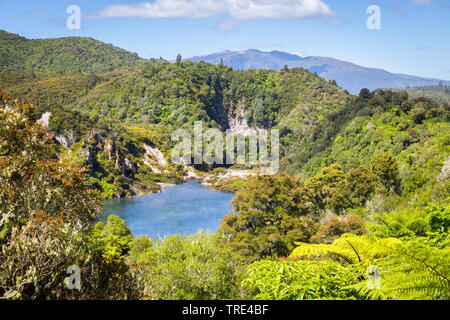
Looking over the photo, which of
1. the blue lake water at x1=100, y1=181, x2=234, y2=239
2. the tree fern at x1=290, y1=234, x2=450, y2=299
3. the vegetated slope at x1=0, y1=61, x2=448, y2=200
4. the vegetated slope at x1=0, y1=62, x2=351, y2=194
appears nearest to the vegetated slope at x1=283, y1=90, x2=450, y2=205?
the vegetated slope at x1=0, y1=61, x2=448, y2=200

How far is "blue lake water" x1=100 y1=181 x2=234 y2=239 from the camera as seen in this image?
51.8 meters

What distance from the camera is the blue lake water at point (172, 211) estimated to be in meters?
51.8

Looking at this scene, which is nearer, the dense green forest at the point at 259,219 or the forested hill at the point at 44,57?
the dense green forest at the point at 259,219

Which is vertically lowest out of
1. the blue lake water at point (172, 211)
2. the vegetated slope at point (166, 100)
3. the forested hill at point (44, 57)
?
the blue lake water at point (172, 211)

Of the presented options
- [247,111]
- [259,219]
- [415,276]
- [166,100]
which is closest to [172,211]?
[259,219]

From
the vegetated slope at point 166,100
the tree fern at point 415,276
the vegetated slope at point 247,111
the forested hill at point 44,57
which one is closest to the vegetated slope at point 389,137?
the vegetated slope at point 247,111

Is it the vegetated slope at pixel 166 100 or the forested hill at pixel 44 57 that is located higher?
the forested hill at pixel 44 57

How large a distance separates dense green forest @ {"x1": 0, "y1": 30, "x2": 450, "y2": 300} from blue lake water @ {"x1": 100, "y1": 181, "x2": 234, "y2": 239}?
6.88m

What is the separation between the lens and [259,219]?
66.4ft

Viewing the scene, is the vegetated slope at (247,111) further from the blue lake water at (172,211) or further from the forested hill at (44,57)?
the forested hill at (44,57)

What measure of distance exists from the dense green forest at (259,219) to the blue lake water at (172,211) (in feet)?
22.6

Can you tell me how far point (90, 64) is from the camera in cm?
19425
